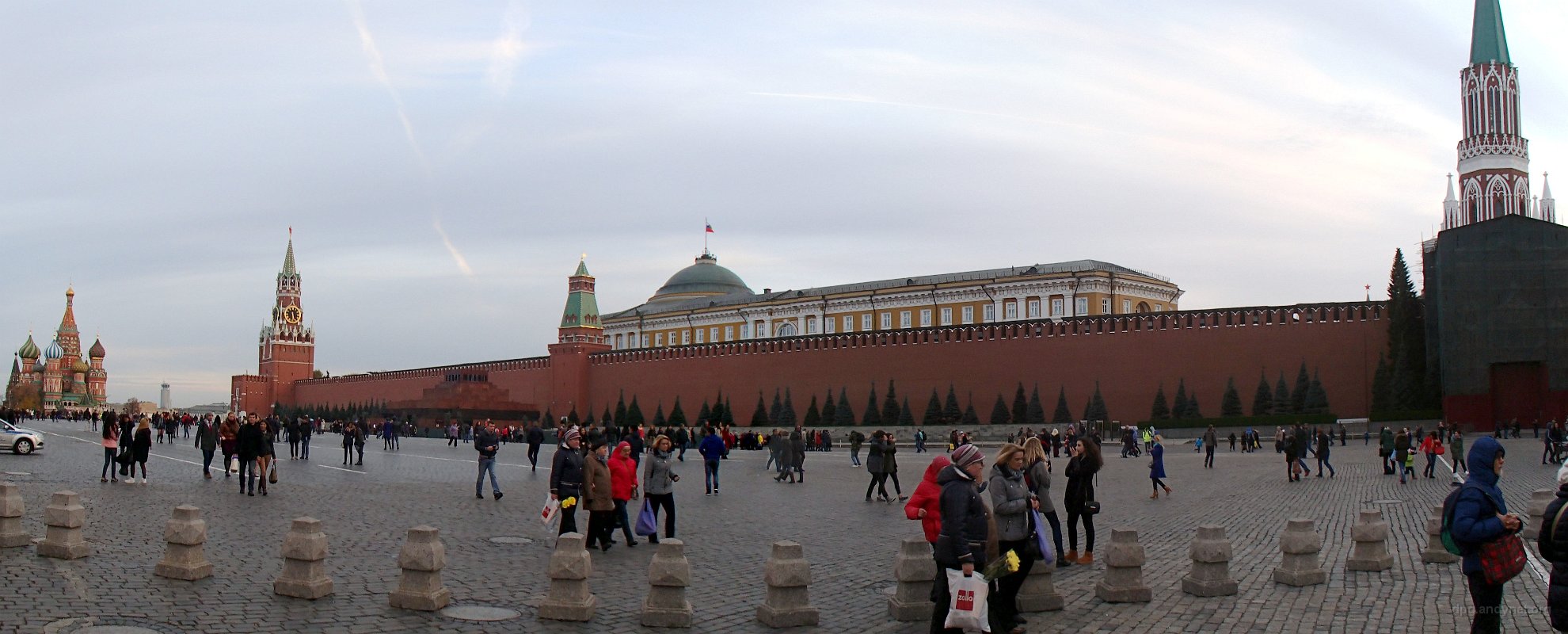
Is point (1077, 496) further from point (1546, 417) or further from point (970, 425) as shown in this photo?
point (970, 425)

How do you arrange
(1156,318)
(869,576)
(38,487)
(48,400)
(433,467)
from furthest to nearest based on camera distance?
1. (48,400)
2. (1156,318)
3. (433,467)
4. (38,487)
5. (869,576)

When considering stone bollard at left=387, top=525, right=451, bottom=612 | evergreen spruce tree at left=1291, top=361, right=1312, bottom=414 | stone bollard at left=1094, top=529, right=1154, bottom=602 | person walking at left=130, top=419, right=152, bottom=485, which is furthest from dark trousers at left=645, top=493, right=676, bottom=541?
evergreen spruce tree at left=1291, top=361, right=1312, bottom=414

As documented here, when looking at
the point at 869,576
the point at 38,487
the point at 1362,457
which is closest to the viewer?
the point at 869,576

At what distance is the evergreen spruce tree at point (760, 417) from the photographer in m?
47.1

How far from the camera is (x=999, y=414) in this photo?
135 feet

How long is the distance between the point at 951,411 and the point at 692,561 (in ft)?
110

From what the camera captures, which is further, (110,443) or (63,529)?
(110,443)

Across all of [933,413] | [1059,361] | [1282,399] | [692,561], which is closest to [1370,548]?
[692,561]

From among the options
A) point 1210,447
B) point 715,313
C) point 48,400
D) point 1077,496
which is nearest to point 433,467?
point 1210,447

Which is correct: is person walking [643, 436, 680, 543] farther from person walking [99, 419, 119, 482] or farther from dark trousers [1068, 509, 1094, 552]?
person walking [99, 419, 119, 482]

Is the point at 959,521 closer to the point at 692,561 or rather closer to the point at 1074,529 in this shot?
the point at 1074,529

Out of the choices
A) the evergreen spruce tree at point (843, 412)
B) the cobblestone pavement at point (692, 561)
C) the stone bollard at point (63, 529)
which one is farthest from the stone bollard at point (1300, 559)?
the evergreen spruce tree at point (843, 412)

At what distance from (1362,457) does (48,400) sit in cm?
12106

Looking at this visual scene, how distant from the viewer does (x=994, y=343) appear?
4238cm
